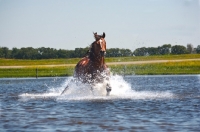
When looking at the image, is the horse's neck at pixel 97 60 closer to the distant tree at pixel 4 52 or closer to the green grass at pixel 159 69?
the green grass at pixel 159 69

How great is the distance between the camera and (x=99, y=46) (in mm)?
20266

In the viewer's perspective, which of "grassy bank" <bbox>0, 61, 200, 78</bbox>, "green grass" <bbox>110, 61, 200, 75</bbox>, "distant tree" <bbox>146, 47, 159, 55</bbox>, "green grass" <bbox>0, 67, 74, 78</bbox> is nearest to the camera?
"green grass" <bbox>110, 61, 200, 75</bbox>

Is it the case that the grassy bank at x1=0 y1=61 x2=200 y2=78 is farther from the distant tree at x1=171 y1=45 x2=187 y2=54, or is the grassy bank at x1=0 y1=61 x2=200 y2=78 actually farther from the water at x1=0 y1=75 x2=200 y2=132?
the water at x1=0 y1=75 x2=200 y2=132

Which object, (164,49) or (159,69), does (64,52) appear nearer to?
(164,49)

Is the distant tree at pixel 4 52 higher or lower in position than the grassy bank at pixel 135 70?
higher

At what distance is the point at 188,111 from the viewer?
1534 cm

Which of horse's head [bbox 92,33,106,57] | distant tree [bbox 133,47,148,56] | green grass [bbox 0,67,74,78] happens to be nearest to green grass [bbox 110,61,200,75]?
green grass [bbox 0,67,74,78]

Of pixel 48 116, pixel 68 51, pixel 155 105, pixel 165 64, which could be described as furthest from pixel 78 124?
pixel 68 51

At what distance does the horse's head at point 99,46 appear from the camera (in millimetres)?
19984

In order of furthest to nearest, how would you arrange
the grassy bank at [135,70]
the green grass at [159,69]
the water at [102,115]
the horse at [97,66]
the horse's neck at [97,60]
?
the grassy bank at [135,70]
the green grass at [159,69]
the horse's neck at [97,60]
the horse at [97,66]
the water at [102,115]

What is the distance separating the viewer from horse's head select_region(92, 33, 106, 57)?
1998 cm

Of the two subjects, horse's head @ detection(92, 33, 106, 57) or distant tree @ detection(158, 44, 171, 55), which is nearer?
horse's head @ detection(92, 33, 106, 57)

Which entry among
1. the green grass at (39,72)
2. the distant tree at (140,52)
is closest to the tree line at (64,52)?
the distant tree at (140,52)

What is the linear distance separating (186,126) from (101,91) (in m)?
8.94
